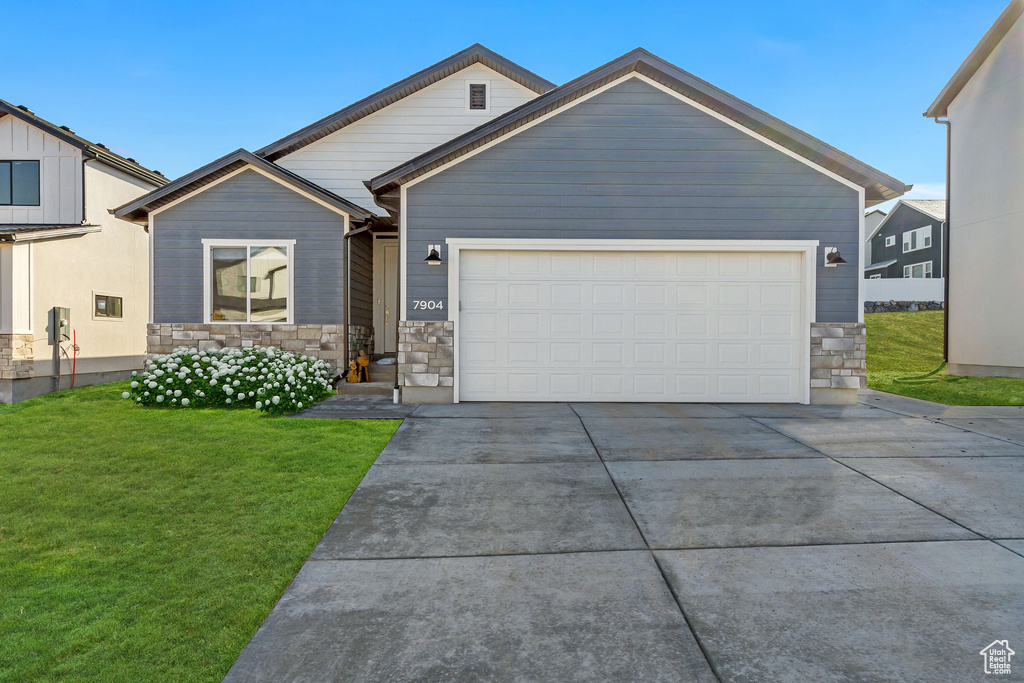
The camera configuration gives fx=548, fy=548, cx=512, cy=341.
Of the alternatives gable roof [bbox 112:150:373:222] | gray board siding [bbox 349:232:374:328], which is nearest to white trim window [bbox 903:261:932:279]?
gray board siding [bbox 349:232:374:328]

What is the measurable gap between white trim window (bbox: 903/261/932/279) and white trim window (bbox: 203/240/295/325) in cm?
3112

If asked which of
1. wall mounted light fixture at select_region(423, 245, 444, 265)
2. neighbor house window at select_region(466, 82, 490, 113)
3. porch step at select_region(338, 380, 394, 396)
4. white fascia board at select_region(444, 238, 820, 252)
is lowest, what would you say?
porch step at select_region(338, 380, 394, 396)

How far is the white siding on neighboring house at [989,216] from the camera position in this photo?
11.8m

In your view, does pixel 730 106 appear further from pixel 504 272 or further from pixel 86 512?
pixel 86 512

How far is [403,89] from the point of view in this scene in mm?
12469

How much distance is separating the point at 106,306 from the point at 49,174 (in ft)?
11.0

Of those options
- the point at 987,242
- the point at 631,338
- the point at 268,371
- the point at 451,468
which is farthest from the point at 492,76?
the point at 987,242

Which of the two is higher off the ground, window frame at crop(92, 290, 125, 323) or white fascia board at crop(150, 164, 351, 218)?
white fascia board at crop(150, 164, 351, 218)

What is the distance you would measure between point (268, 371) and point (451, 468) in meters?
4.96

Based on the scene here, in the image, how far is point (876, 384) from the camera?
1147 centimetres

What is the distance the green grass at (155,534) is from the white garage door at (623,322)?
2.71 m

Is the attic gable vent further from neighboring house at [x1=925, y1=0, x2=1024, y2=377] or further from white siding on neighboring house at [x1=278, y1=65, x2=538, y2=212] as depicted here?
neighboring house at [x1=925, y1=0, x2=1024, y2=377]

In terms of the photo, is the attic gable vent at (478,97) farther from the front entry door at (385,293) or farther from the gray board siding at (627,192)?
the gray board siding at (627,192)

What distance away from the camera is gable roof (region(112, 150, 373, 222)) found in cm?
1003
